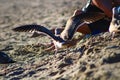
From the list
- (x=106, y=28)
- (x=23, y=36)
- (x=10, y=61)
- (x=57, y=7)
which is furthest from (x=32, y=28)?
(x=57, y=7)

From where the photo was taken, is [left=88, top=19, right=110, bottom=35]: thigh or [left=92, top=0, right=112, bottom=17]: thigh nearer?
[left=92, top=0, right=112, bottom=17]: thigh

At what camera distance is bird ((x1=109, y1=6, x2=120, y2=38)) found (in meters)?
5.50

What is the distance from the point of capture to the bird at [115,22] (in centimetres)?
550

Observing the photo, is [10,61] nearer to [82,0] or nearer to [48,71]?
[48,71]

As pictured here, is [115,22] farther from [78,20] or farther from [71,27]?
[71,27]

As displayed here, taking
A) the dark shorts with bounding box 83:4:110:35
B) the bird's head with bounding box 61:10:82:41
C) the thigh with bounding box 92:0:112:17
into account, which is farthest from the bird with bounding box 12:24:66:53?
the thigh with bounding box 92:0:112:17

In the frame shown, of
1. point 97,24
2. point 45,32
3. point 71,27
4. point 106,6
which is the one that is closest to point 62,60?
point 71,27

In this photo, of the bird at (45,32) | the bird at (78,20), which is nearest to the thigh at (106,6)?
the bird at (78,20)

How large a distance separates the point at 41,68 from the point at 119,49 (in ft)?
3.30

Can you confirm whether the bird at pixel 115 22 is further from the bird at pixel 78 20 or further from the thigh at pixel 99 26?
the thigh at pixel 99 26

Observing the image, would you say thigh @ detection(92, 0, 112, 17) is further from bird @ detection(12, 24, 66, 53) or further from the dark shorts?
bird @ detection(12, 24, 66, 53)

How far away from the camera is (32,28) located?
20.1ft

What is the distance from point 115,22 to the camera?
567 cm

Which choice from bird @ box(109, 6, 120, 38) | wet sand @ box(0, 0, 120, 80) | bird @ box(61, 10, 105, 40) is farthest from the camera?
bird @ box(61, 10, 105, 40)
